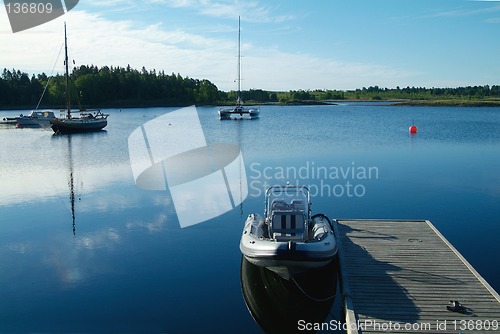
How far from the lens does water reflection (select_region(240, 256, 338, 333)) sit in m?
8.73

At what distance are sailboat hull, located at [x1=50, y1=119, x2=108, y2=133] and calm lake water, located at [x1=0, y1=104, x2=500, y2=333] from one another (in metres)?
12.9

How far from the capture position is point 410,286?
8234mm

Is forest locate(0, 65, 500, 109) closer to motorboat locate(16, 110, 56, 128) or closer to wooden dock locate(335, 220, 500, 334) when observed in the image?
motorboat locate(16, 110, 56, 128)

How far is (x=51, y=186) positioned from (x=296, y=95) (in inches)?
4909

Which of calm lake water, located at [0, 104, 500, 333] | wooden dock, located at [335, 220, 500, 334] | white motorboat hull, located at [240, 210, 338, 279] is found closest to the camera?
wooden dock, located at [335, 220, 500, 334]

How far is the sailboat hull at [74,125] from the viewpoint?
136 ft

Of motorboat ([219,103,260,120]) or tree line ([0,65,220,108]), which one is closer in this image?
motorboat ([219,103,260,120])

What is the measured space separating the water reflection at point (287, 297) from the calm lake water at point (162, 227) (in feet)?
0.38

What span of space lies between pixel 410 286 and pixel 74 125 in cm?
3907

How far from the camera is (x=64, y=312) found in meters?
8.83

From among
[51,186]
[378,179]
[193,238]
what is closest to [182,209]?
[193,238]

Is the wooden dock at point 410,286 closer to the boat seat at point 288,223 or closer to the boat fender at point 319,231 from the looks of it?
the boat fender at point 319,231

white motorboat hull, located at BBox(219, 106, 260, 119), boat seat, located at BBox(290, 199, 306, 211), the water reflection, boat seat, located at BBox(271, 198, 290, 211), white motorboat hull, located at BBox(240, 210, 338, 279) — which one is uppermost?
white motorboat hull, located at BBox(219, 106, 260, 119)

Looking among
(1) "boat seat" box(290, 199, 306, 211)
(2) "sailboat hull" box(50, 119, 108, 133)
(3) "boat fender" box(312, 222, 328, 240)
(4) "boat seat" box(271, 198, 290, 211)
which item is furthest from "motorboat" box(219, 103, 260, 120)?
(3) "boat fender" box(312, 222, 328, 240)
